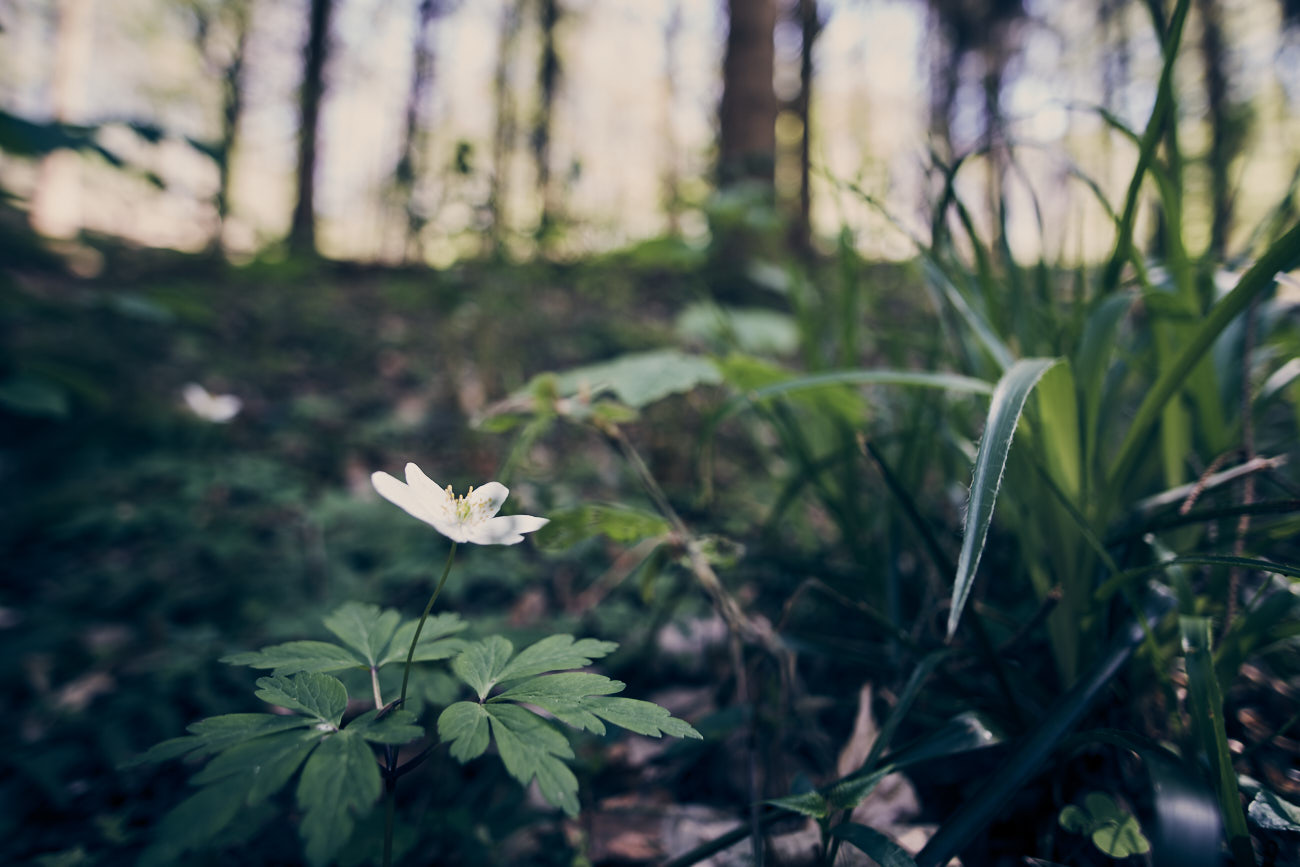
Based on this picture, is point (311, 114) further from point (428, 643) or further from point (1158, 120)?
point (1158, 120)

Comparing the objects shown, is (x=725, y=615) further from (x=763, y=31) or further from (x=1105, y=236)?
(x=763, y=31)

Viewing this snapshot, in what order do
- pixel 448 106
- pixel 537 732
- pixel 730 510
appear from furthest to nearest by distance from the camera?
pixel 448 106
pixel 730 510
pixel 537 732

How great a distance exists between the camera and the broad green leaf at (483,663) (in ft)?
1.74

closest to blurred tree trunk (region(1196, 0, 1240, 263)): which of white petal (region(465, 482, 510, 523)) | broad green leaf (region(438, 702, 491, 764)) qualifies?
white petal (region(465, 482, 510, 523))

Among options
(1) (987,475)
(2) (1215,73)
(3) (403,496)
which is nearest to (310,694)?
(3) (403,496)

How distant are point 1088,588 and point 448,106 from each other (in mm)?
9518

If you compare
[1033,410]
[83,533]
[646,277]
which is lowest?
[83,533]

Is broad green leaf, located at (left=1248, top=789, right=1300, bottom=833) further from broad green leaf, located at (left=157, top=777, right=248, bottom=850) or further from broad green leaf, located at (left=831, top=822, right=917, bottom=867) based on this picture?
broad green leaf, located at (left=157, top=777, right=248, bottom=850)

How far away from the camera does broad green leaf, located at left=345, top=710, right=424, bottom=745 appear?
0.47m

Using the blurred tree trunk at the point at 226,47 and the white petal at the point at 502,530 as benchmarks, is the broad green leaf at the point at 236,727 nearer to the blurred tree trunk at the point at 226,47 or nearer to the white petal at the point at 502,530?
the white petal at the point at 502,530

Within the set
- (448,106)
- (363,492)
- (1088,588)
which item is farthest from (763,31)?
(448,106)

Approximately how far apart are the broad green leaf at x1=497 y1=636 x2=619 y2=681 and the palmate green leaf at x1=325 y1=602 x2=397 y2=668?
0.49 feet

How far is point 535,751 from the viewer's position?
0.49 m

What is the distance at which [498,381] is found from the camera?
2482 millimetres
